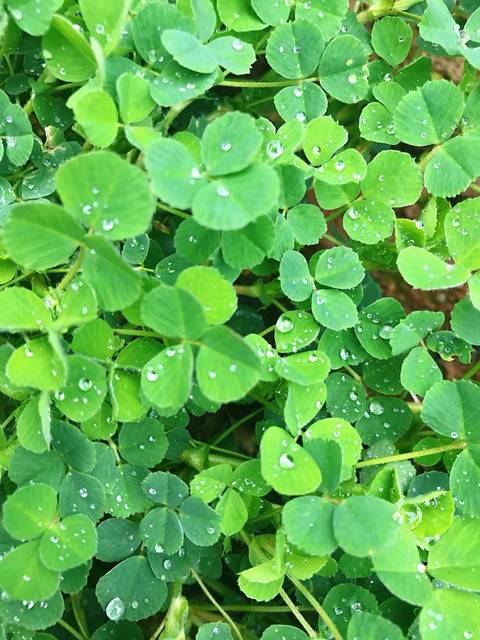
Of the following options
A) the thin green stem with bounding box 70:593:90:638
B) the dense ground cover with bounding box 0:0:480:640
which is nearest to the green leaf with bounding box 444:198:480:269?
the dense ground cover with bounding box 0:0:480:640

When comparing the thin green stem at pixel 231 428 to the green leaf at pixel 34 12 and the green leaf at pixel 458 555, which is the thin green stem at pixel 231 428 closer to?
the green leaf at pixel 458 555

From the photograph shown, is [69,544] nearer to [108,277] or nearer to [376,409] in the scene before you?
→ [108,277]

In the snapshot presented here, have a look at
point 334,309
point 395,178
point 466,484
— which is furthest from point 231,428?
point 395,178

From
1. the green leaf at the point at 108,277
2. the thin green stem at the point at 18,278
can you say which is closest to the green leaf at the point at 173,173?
the green leaf at the point at 108,277

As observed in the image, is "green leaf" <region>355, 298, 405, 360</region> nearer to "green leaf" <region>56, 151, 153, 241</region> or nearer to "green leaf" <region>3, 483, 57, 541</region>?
"green leaf" <region>56, 151, 153, 241</region>

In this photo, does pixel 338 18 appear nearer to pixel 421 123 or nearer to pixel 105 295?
pixel 421 123

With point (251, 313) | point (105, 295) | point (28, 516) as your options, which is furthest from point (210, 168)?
point (28, 516)
